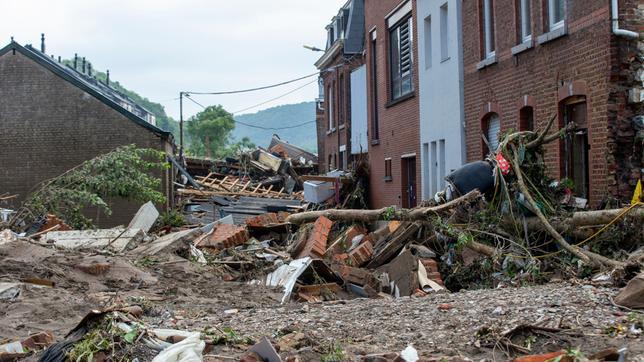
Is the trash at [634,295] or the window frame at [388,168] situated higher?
the window frame at [388,168]

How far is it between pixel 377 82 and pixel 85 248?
1315cm

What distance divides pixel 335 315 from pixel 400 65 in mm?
16893

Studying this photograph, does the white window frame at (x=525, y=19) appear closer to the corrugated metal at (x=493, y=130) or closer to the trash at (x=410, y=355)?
the corrugated metal at (x=493, y=130)

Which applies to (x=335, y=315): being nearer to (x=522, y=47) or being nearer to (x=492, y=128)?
(x=522, y=47)

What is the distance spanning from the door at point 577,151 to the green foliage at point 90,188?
516 inches

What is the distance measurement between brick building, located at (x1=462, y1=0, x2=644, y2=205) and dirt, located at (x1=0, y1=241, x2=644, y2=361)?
3.54 m

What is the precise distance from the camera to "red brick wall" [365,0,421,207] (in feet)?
76.2

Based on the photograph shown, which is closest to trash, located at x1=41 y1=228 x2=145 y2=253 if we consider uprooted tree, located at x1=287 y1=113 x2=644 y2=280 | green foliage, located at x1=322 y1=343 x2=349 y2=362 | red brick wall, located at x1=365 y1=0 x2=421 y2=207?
uprooted tree, located at x1=287 y1=113 x2=644 y2=280

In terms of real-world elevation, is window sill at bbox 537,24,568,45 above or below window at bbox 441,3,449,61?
below

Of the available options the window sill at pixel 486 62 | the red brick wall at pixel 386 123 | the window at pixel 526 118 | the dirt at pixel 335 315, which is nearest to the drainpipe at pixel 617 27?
the window at pixel 526 118

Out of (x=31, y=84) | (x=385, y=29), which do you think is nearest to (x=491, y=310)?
(x=385, y=29)

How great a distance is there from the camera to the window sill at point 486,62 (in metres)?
17.0

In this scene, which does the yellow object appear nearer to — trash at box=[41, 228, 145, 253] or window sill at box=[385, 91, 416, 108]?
trash at box=[41, 228, 145, 253]

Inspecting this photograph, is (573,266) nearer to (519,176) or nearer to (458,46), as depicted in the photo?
(519,176)
